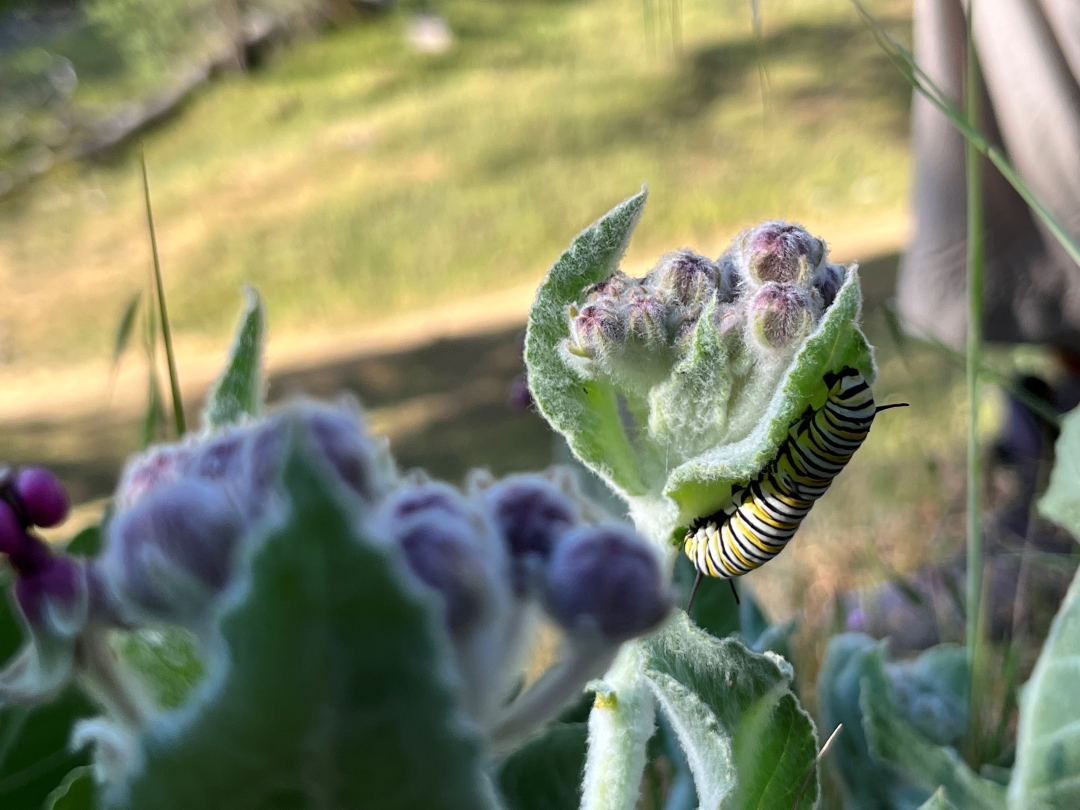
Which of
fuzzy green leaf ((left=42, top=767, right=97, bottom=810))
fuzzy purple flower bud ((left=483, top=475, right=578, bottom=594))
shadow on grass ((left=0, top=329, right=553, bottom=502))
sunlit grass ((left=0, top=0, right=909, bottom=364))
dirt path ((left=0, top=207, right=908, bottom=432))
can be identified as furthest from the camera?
sunlit grass ((left=0, top=0, right=909, bottom=364))

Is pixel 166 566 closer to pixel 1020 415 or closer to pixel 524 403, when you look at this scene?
pixel 524 403

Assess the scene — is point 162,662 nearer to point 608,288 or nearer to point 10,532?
point 10,532

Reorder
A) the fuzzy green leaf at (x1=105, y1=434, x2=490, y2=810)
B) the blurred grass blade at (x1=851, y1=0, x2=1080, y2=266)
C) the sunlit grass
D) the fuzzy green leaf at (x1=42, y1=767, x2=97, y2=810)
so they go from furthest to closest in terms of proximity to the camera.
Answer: the sunlit grass, the blurred grass blade at (x1=851, y1=0, x2=1080, y2=266), the fuzzy green leaf at (x1=42, y1=767, x2=97, y2=810), the fuzzy green leaf at (x1=105, y1=434, x2=490, y2=810)

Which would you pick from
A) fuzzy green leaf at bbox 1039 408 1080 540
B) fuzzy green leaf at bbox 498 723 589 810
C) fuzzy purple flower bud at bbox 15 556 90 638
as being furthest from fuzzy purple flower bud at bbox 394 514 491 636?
fuzzy green leaf at bbox 1039 408 1080 540

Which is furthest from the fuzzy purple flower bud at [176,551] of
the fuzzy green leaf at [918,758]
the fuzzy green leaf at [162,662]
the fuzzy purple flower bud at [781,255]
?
the fuzzy green leaf at [918,758]

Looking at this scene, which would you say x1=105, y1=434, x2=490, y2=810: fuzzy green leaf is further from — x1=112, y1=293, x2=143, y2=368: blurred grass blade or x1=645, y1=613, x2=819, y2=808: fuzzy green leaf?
x1=112, y1=293, x2=143, y2=368: blurred grass blade

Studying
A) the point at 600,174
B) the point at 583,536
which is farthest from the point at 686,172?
the point at 583,536

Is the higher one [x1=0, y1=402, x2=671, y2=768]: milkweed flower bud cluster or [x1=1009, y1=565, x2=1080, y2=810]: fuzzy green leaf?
[x1=0, y1=402, x2=671, y2=768]: milkweed flower bud cluster

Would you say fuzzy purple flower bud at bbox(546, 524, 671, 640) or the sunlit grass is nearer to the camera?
fuzzy purple flower bud at bbox(546, 524, 671, 640)
